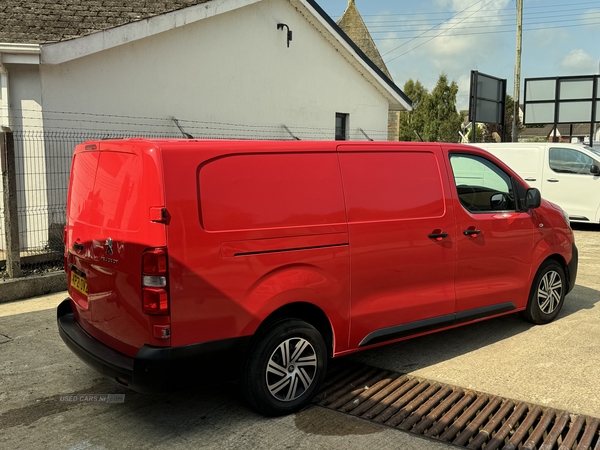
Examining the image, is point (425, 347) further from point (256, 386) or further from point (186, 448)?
point (186, 448)

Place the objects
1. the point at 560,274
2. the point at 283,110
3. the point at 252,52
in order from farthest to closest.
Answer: the point at 283,110, the point at 252,52, the point at 560,274

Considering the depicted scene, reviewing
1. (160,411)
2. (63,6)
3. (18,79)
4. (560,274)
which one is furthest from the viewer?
(63,6)

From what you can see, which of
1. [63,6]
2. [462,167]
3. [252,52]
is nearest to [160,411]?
[462,167]

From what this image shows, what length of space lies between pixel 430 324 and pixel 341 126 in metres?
10.8

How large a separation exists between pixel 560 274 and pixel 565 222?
0.55 m

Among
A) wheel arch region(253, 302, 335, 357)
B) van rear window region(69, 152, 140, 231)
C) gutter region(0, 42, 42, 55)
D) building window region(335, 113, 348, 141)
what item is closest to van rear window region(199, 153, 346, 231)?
van rear window region(69, 152, 140, 231)

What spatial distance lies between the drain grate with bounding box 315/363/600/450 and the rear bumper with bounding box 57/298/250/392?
0.92 metres

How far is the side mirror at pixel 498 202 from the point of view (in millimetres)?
5270

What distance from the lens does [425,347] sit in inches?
208

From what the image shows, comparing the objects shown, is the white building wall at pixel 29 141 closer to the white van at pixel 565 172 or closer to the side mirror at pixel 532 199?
the side mirror at pixel 532 199

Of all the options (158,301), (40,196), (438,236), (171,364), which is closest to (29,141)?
(40,196)

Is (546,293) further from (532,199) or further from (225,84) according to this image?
(225,84)

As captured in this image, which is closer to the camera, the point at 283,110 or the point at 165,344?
the point at 165,344

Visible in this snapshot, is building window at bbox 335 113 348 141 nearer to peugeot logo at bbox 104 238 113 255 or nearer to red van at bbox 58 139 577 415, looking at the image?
red van at bbox 58 139 577 415
